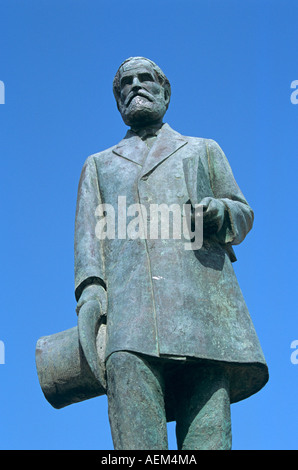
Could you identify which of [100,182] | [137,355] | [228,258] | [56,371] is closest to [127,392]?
[137,355]

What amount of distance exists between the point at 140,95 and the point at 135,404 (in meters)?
3.27

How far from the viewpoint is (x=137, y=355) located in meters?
8.34

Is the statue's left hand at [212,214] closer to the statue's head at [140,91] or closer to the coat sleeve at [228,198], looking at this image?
the coat sleeve at [228,198]

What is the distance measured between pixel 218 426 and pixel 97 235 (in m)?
2.20

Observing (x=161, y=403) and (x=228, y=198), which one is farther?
(x=228, y=198)

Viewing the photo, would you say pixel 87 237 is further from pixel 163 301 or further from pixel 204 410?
pixel 204 410

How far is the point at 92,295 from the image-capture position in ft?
29.3

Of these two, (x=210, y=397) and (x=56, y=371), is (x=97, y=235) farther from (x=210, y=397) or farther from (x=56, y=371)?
(x=210, y=397)

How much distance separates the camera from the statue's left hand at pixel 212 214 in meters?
8.80

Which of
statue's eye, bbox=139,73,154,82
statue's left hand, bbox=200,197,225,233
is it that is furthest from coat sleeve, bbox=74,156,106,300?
statue's left hand, bbox=200,197,225,233

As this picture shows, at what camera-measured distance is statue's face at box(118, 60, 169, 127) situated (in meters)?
9.91

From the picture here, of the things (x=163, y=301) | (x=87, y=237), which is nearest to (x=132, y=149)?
(x=87, y=237)
